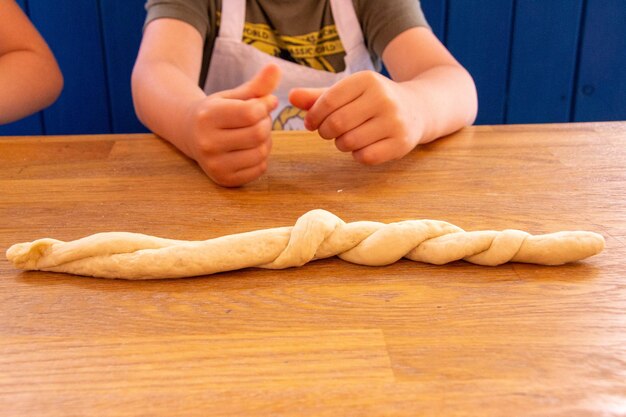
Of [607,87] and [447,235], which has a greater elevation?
[447,235]

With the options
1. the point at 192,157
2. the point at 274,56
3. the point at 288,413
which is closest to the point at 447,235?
the point at 288,413

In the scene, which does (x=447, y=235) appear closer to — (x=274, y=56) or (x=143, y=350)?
(x=143, y=350)

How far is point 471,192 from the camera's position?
744mm

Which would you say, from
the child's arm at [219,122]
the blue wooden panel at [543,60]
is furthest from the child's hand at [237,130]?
the blue wooden panel at [543,60]

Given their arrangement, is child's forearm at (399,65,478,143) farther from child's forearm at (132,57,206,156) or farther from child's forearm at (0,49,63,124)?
child's forearm at (0,49,63,124)

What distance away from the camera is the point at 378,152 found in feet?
2.61

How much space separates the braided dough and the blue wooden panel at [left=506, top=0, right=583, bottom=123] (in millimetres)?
1112

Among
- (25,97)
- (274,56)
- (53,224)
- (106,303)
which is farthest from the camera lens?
(274,56)

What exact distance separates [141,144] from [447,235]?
50 cm

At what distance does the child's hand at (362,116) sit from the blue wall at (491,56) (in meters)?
0.83

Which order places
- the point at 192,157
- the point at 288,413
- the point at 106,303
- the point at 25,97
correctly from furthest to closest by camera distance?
1. the point at 25,97
2. the point at 192,157
3. the point at 106,303
4. the point at 288,413

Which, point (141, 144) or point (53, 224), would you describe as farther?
point (141, 144)

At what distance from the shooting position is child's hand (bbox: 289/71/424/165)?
771 mm

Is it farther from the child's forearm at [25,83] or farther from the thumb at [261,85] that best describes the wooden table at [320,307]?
the child's forearm at [25,83]
